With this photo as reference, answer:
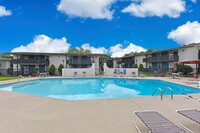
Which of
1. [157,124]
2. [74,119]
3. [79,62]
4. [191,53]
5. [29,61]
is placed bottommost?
[74,119]

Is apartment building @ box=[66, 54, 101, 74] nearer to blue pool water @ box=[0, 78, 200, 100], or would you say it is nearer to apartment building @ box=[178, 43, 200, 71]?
apartment building @ box=[178, 43, 200, 71]

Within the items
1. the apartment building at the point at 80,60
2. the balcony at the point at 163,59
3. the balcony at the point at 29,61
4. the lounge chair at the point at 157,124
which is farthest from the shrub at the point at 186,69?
the balcony at the point at 29,61

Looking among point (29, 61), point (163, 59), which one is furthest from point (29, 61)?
point (163, 59)

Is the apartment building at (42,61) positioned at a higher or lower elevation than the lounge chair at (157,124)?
higher

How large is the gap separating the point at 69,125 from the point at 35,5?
2127 cm

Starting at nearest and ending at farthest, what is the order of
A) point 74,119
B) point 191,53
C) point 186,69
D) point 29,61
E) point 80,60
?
1. point 74,119
2. point 186,69
3. point 191,53
4. point 29,61
5. point 80,60

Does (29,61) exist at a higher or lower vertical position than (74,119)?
higher

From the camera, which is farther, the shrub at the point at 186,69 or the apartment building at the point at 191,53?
the apartment building at the point at 191,53

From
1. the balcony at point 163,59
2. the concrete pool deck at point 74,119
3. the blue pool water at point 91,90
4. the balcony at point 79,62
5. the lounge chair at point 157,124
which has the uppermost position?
the balcony at point 163,59

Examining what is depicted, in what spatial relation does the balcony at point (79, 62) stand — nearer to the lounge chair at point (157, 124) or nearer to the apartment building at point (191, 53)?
the apartment building at point (191, 53)

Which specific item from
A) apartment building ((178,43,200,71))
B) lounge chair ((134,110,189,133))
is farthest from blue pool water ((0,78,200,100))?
apartment building ((178,43,200,71))

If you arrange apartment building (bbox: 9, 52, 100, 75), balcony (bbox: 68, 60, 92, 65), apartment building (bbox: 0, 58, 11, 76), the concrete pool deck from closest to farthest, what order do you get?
the concrete pool deck
apartment building (bbox: 9, 52, 100, 75)
apartment building (bbox: 0, 58, 11, 76)
balcony (bbox: 68, 60, 92, 65)

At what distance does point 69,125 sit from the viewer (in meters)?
4.63

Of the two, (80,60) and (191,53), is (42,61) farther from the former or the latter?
(191,53)
